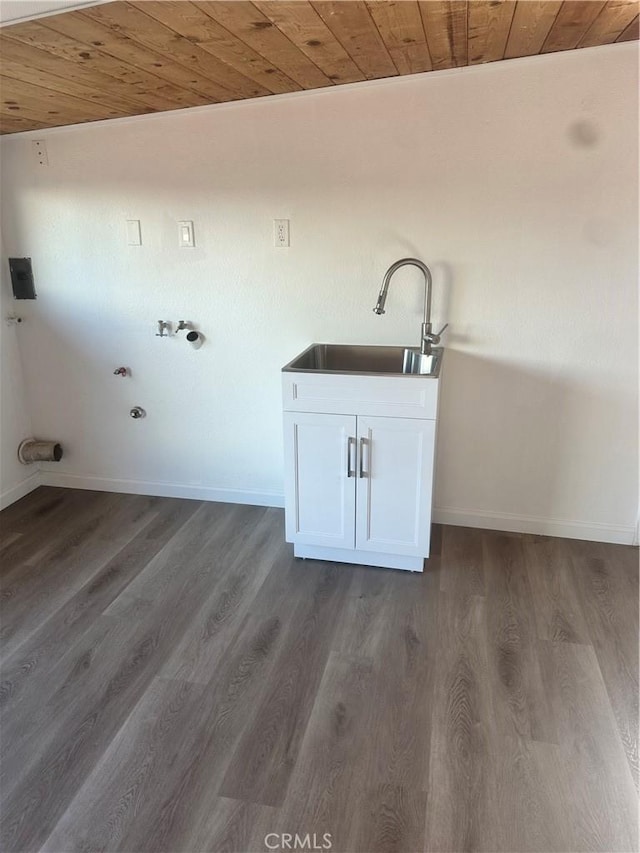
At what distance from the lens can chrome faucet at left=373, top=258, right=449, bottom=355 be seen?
2.32m

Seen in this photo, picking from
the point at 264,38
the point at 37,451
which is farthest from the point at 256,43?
the point at 37,451

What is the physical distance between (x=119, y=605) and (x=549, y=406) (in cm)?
201

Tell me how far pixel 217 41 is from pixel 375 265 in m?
1.05

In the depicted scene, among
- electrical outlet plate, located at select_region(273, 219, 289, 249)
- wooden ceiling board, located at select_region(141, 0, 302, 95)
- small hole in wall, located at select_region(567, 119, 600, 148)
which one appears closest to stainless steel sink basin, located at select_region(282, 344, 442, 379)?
electrical outlet plate, located at select_region(273, 219, 289, 249)

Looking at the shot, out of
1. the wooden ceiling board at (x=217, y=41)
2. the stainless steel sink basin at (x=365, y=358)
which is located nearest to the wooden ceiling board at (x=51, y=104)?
the wooden ceiling board at (x=217, y=41)

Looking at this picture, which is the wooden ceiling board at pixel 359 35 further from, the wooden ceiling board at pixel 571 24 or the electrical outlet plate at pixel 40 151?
the electrical outlet plate at pixel 40 151

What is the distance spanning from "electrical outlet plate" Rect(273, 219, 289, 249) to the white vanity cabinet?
724mm

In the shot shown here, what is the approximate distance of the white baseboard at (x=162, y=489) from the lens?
2.97 meters

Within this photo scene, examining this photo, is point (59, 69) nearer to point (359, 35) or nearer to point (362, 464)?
point (359, 35)

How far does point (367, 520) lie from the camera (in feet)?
7.55

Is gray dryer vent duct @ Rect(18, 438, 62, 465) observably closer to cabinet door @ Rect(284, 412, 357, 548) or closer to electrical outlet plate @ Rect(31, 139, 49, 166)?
electrical outlet plate @ Rect(31, 139, 49, 166)

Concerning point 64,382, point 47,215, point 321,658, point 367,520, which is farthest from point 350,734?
point 47,215

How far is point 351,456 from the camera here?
2.23m

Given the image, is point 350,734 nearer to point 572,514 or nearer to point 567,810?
point 567,810
